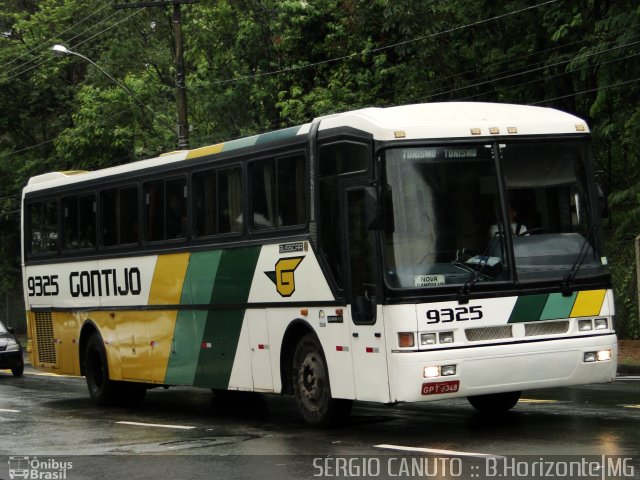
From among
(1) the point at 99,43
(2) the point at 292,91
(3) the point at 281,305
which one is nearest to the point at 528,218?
(3) the point at 281,305

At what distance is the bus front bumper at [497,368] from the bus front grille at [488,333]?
0.28 ft

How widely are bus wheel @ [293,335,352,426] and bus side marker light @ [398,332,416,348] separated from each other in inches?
59.9

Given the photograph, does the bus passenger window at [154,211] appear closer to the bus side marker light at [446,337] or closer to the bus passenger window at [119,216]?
the bus passenger window at [119,216]

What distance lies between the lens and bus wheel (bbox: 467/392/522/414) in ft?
45.5

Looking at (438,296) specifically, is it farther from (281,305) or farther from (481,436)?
(281,305)

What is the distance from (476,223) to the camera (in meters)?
12.3

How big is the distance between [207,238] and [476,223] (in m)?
4.53

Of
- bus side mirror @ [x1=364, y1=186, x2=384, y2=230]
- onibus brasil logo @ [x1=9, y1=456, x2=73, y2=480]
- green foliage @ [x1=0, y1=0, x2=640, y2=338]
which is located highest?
green foliage @ [x1=0, y1=0, x2=640, y2=338]

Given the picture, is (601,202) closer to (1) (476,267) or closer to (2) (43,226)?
(1) (476,267)

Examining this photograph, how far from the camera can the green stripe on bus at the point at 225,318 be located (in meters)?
14.9

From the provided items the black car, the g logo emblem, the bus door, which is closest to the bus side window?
the bus door

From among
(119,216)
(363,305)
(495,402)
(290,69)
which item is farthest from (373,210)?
(290,69)

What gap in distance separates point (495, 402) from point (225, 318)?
353 cm

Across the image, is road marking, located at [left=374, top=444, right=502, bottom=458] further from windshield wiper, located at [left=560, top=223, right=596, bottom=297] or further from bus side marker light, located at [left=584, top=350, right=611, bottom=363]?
windshield wiper, located at [left=560, top=223, right=596, bottom=297]
